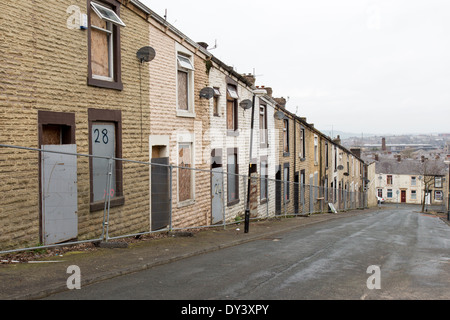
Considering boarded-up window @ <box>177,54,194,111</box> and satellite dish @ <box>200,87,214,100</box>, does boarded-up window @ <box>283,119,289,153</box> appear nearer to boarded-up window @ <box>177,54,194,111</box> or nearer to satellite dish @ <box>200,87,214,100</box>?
satellite dish @ <box>200,87,214,100</box>

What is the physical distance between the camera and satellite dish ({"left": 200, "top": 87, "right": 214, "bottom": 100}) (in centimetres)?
1650

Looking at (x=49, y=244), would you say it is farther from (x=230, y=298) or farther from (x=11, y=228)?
(x=230, y=298)

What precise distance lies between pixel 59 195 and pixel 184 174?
6400mm

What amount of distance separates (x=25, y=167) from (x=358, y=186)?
57.6 meters

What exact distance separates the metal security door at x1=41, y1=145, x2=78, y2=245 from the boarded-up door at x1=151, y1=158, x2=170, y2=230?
10.7 ft

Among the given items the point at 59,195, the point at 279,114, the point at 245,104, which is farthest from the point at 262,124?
the point at 59,195

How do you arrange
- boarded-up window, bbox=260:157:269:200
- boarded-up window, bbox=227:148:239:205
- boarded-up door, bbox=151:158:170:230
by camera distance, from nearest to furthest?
boarded-up door, bbox=151:158:170:230, boarded-up window, bbox=227:148:239:205, boarded-up window, bbox=260:157:269:200

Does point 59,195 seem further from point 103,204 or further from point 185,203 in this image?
point 185,203

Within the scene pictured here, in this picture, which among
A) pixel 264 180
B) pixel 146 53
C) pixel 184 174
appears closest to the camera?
pixel 146 53

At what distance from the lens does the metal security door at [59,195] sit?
8945 mm

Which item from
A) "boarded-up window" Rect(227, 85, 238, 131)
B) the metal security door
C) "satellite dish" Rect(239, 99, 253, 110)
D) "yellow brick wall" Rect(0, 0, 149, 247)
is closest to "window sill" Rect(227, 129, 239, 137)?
"boarded-up window" Rect(227, 85, 238, 131)

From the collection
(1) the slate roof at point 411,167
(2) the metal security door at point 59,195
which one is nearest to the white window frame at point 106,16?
(2) the metal security door at point 59,195

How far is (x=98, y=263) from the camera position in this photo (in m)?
8.30

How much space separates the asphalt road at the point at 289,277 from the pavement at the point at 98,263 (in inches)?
8.5
